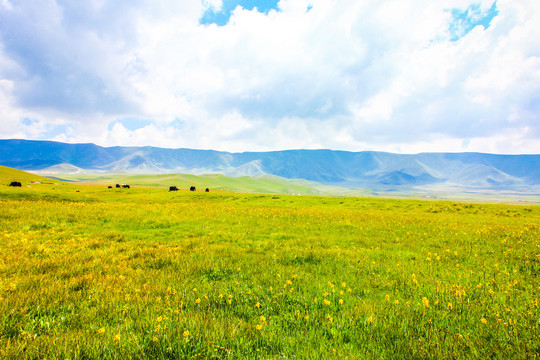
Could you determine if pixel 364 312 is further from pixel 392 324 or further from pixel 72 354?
pixel 72 354

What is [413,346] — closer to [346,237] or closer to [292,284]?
[292,284]

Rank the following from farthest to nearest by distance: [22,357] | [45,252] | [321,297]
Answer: [45,252] → [321,297] → [22,357]

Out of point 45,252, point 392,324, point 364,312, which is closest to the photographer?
point 392,324

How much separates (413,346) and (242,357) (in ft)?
9.48

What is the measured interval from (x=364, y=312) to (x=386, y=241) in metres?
8.64

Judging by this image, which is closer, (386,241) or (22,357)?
(22,357)

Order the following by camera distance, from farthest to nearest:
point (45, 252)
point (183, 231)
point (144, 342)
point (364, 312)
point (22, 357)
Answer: point (183, 231) → point (45, 252) → point (364, 312) → point (144, 342) → point (22, 357)

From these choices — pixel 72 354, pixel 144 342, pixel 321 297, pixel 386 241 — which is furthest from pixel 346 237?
pixel 72 354

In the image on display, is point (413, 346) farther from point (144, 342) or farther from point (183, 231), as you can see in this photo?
point (183, 231)

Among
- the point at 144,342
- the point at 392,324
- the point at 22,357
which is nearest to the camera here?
the point at 22,357

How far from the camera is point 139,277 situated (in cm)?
694

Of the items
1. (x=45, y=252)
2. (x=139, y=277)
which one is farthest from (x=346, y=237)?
(x=45, y=252)

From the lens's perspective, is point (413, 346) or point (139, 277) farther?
point (139, 277)

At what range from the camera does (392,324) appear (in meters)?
4.73
